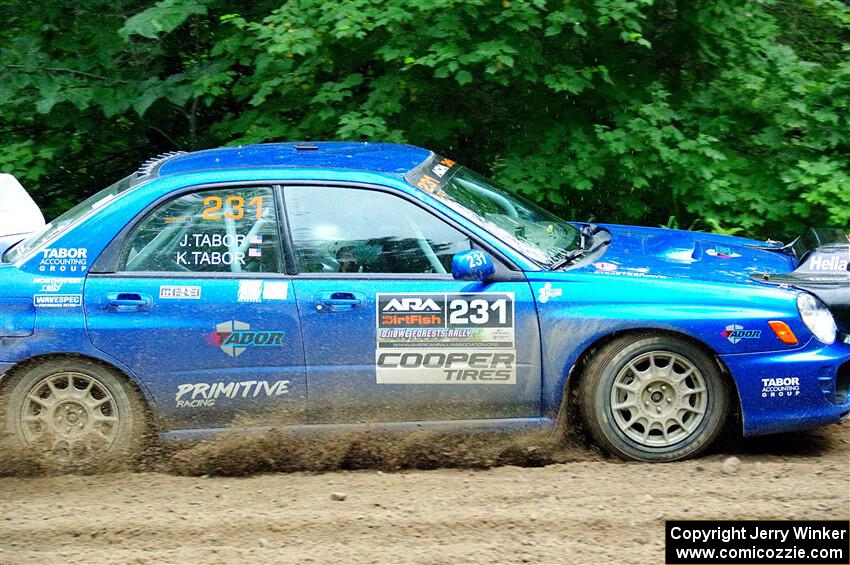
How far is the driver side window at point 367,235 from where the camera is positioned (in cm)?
514

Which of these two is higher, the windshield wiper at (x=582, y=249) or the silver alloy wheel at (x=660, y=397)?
the windshield wiper at (x=582, y=249)

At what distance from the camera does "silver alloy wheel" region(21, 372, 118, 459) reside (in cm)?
516

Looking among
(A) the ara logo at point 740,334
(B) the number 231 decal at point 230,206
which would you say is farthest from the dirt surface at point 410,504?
(B) the number 231 decal at point 230,206

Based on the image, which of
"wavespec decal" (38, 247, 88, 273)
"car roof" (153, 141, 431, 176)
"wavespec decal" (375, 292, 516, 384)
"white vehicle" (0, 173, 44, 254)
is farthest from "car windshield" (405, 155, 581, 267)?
"white vehicle" (0, 173, 44, 254)

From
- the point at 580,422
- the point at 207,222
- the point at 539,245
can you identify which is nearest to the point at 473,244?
the point at 539,245

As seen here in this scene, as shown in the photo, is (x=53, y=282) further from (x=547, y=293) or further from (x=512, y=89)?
(x=512, y=89)

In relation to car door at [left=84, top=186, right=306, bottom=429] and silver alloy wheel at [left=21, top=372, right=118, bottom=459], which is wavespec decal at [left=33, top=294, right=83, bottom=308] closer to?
car door at [left=84, top=186, right=306, bottom=429]

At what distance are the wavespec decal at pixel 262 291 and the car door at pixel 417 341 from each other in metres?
0.08

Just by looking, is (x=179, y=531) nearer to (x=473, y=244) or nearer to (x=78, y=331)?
(x=78, y=331)

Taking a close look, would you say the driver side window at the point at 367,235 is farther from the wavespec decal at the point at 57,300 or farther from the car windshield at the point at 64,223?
the wavespec decal at the point at 57,300

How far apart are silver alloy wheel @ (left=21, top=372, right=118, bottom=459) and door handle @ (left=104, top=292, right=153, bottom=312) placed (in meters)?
0.39

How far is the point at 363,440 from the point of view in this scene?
16.9ft

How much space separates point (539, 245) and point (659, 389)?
39.3 inches

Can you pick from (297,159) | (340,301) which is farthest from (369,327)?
(297,159)
